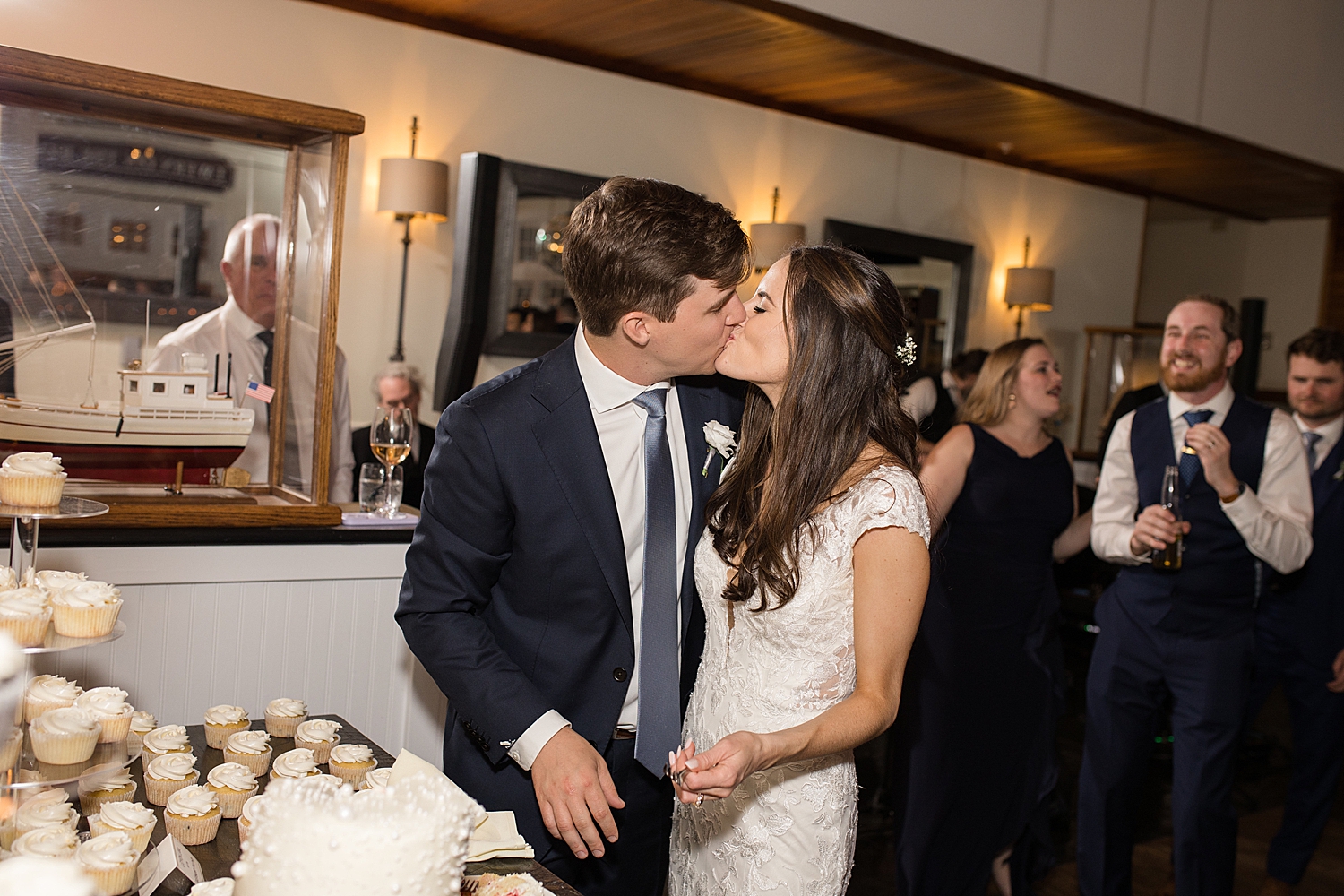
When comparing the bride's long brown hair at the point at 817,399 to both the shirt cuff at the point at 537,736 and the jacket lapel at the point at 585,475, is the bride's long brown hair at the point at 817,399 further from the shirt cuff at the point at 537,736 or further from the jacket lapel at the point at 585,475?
the shirt cuff at the point at 537,736

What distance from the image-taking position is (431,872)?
37.1 inches

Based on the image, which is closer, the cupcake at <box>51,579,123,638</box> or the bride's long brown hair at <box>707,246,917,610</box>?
the cupcake at <box>51,579,123,638</box>

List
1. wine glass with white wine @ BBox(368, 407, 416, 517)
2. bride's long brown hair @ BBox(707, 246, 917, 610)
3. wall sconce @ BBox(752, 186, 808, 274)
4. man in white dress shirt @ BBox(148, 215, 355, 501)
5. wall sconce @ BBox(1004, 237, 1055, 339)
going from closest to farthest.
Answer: bride's long brown hair @ BBox(707, 246, 917, 610) < man in white dress shirt @ BBox(148, 215, 355, 501) < wine glass with white wine @ BBox(368, 407, 416, 517) < wall sconce @ BBox(752, 186, 808, 274) < wall sconce @ BBox(1004, 237, 1055, 339)

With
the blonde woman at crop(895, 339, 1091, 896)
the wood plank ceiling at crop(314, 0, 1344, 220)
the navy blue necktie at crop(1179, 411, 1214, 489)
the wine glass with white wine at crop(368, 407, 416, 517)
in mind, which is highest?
the wood plank ceiling at crop(314, 0, 1344, 220)

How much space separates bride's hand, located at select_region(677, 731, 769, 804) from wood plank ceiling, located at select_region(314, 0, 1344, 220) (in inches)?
151

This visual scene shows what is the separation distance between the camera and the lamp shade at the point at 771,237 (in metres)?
6.25

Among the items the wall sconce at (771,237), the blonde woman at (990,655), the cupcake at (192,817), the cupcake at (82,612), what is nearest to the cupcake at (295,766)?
the cupcake at (192,817)

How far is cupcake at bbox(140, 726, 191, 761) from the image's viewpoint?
5.33ft

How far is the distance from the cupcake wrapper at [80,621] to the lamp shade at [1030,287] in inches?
282

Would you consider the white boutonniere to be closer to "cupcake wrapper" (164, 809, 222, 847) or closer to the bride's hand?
the bride's hand

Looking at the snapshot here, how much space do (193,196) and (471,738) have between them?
4.17 ft

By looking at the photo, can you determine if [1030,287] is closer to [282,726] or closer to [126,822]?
[282,726]

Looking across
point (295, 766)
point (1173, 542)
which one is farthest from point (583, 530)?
point (1173, 542)

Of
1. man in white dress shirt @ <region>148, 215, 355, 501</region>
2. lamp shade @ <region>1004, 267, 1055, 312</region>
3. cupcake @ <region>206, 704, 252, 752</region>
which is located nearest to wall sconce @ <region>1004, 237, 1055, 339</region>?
lamp shade @ <region>1004, 267, 1055, 312</region>
